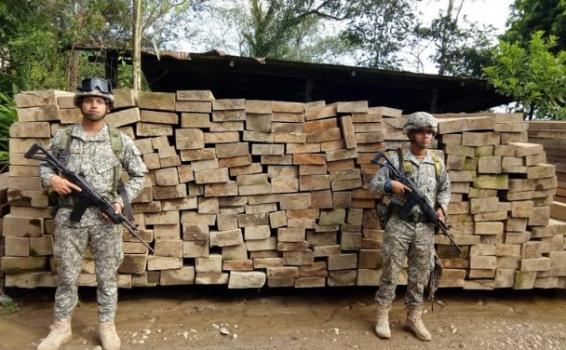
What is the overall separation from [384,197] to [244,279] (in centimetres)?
160

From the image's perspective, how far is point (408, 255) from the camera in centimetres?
343

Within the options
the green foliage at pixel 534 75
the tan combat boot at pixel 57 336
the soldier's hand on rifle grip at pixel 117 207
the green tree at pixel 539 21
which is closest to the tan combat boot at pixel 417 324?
the soldier's hand on rifle grip at pixel 117 207

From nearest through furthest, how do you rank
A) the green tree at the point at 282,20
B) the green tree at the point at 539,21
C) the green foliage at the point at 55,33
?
the green foliage at the point at 55,33 → the green tree at the point at 539,21 → the green tree at the point at 282,20

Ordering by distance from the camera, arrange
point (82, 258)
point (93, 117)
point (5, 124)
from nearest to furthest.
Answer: point (93, 117), point (82, 258), point (5, 124)

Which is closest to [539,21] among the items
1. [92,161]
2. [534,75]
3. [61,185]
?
[534,75]

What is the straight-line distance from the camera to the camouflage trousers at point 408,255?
3338mm

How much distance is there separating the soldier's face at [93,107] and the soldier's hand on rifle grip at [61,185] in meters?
0.50

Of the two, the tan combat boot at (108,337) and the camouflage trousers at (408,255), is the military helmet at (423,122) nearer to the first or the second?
the camouflage trousers at (408,255)

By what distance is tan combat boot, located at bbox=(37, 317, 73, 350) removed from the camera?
2.95 meters

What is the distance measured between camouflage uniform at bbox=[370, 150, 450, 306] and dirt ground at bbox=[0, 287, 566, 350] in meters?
0.48

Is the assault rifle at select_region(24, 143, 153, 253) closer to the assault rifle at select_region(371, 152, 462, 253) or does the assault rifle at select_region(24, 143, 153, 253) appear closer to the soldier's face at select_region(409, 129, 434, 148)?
the assault rifle at select_region(371, 152, 462, 253)

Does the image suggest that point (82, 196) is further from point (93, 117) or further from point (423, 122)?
point (423, 122)

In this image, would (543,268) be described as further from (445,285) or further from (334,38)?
(334,38)

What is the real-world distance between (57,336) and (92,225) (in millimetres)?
903
